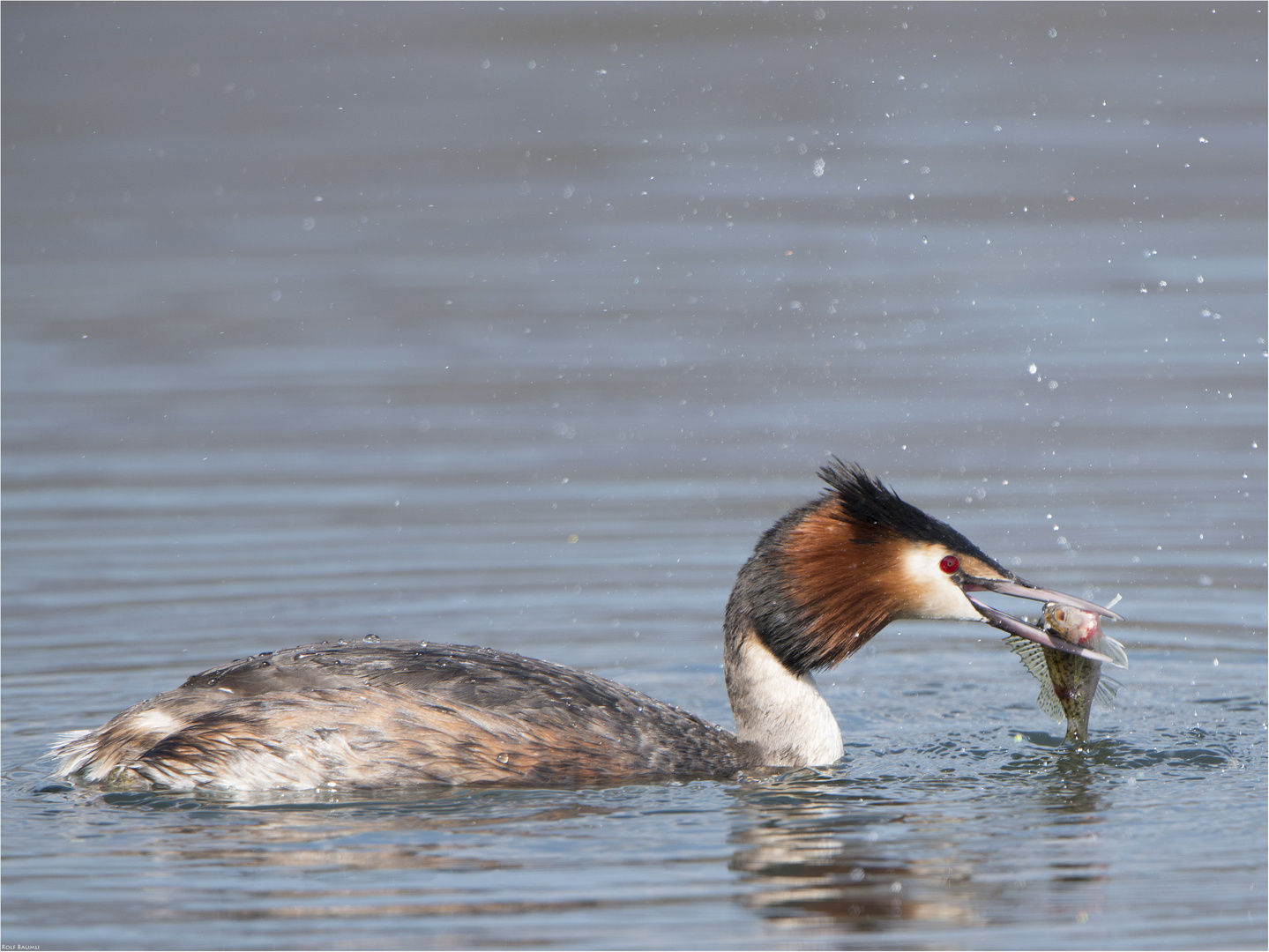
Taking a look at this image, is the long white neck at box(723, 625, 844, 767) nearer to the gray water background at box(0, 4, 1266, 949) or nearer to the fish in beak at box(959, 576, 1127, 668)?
the gray water background at box(0, 4, 1266, 949)

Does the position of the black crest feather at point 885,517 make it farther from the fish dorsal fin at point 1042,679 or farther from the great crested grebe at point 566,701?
the fish dorsal fin at point 1042,679

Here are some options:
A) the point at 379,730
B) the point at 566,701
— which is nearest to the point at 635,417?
the point at 566,701

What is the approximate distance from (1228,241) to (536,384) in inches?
215

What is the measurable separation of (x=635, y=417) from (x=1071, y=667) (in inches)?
218

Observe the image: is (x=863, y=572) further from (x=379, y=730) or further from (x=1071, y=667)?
(x=379, y=730)

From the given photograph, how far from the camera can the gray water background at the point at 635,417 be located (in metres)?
6.55

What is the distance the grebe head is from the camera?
25.1 feet

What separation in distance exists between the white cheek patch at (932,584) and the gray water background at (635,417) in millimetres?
580

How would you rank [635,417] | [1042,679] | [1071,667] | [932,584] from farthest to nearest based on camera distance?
[635,417], [1042,679], [1071,667], [932,584]

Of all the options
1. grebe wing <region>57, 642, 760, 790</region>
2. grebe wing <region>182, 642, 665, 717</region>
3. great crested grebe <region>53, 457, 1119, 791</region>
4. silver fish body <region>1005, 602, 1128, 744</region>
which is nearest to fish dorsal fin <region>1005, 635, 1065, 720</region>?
silver fish body <region>1005, 602, 1128, 744</region>

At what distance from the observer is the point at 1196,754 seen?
777 cm

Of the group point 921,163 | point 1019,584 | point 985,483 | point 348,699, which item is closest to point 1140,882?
point 1019,584

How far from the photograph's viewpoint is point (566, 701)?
7.57m

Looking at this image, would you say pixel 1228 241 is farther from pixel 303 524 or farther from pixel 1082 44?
pixel 303 524
